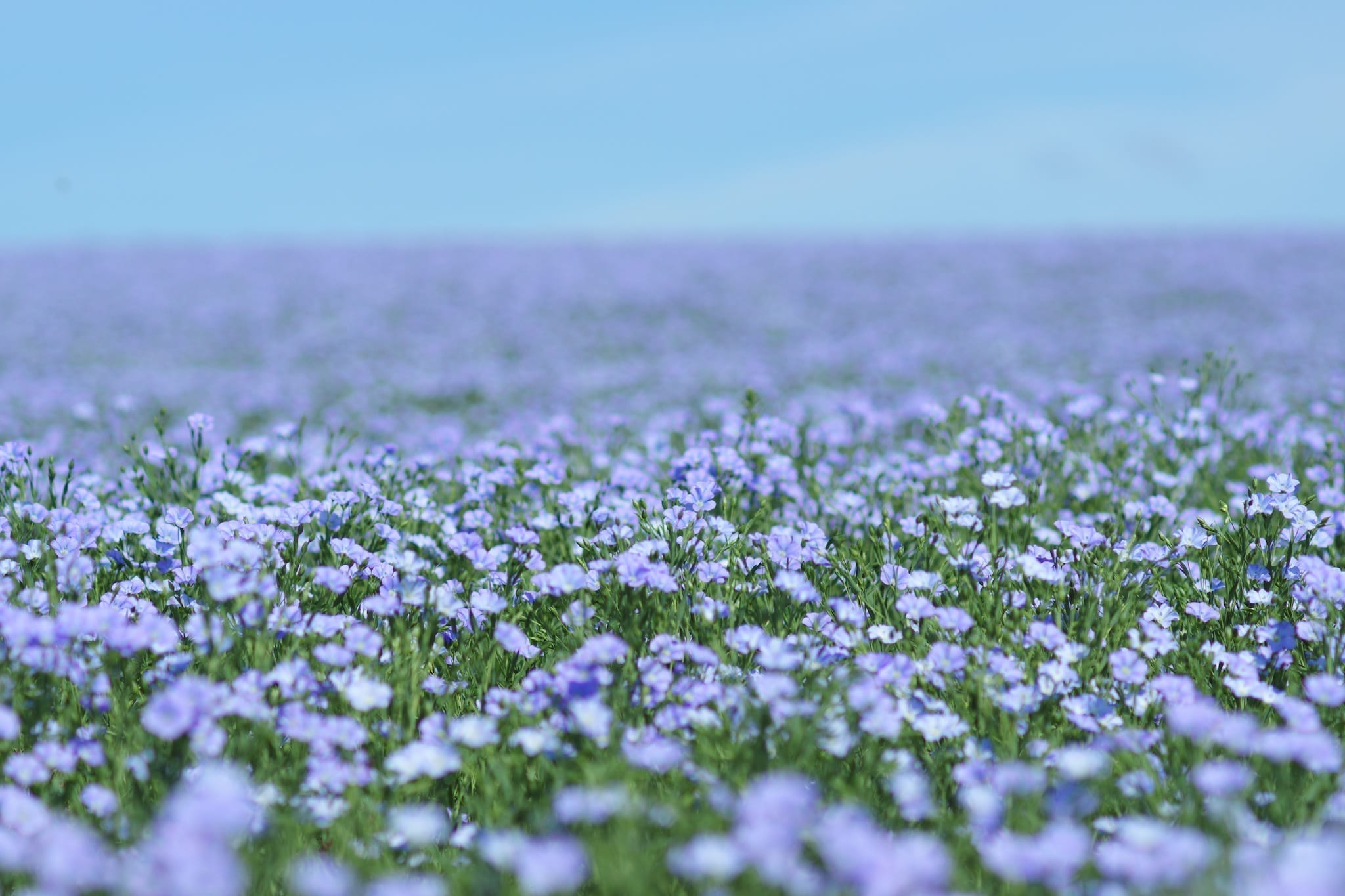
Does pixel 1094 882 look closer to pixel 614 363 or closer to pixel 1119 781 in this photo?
pixel 1119 781

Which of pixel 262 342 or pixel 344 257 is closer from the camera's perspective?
pixel 262 342

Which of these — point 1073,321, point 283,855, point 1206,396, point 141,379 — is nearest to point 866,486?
point 283,855

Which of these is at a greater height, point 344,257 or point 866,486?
point 344,257

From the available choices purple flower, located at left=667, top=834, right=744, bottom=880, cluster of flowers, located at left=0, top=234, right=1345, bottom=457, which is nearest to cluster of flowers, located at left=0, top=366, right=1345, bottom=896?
purple flower, located at left=667, top=834, right=744, bottom=880

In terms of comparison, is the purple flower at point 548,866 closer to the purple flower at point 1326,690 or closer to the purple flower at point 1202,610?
the purple flower at point 1326,690

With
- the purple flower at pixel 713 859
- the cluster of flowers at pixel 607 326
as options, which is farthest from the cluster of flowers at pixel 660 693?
the cluster of flowers at pixel 607 326

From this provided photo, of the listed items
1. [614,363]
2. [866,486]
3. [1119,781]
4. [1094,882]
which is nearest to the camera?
[1094,882]

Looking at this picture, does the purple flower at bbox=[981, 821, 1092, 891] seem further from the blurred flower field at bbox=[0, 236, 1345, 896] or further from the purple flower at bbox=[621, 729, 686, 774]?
the purple flower at bbox=[621, 729, 686, 774]
